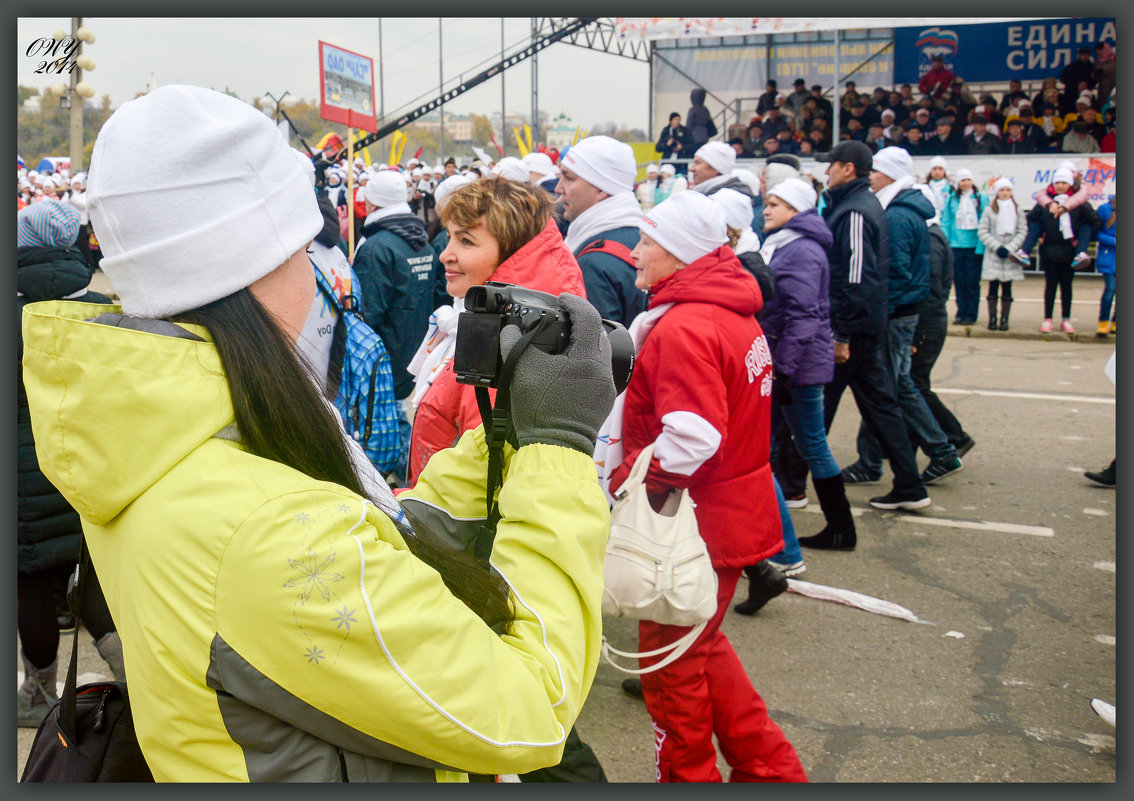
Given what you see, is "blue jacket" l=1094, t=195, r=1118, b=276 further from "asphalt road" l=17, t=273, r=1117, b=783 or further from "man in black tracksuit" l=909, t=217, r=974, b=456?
"man in black tracksuit" l=909, t=217, r=974, b=456

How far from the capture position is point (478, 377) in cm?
144

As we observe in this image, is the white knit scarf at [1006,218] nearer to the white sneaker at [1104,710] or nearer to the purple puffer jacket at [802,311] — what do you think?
the purple puffer jacket at [802,311]

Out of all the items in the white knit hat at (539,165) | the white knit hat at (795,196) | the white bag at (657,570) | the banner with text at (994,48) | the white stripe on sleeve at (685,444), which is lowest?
the white bag at (657,570)

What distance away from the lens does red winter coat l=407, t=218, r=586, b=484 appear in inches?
105

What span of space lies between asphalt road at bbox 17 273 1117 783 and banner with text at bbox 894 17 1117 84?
18034 millimetres

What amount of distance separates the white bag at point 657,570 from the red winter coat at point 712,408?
0.55 ft

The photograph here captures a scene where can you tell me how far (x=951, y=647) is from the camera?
402 cm

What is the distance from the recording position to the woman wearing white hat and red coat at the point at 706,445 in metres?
2.78

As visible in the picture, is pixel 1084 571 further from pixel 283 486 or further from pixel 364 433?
pixel 283 486

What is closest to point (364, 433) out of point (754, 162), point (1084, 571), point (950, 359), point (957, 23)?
point (1084, 571)

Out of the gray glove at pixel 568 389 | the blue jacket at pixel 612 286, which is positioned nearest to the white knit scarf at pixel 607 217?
the blue jacket at pixel 612 286

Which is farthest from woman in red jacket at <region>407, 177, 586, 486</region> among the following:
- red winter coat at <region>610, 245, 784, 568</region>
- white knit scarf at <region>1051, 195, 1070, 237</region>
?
white knit scarf at <region>1051, 195, 1070, 237</region>

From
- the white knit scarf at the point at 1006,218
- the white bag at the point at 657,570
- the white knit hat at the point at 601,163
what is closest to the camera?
the white bag at the point at 657,570

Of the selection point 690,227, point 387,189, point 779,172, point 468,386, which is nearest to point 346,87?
Answer: point 387,189
